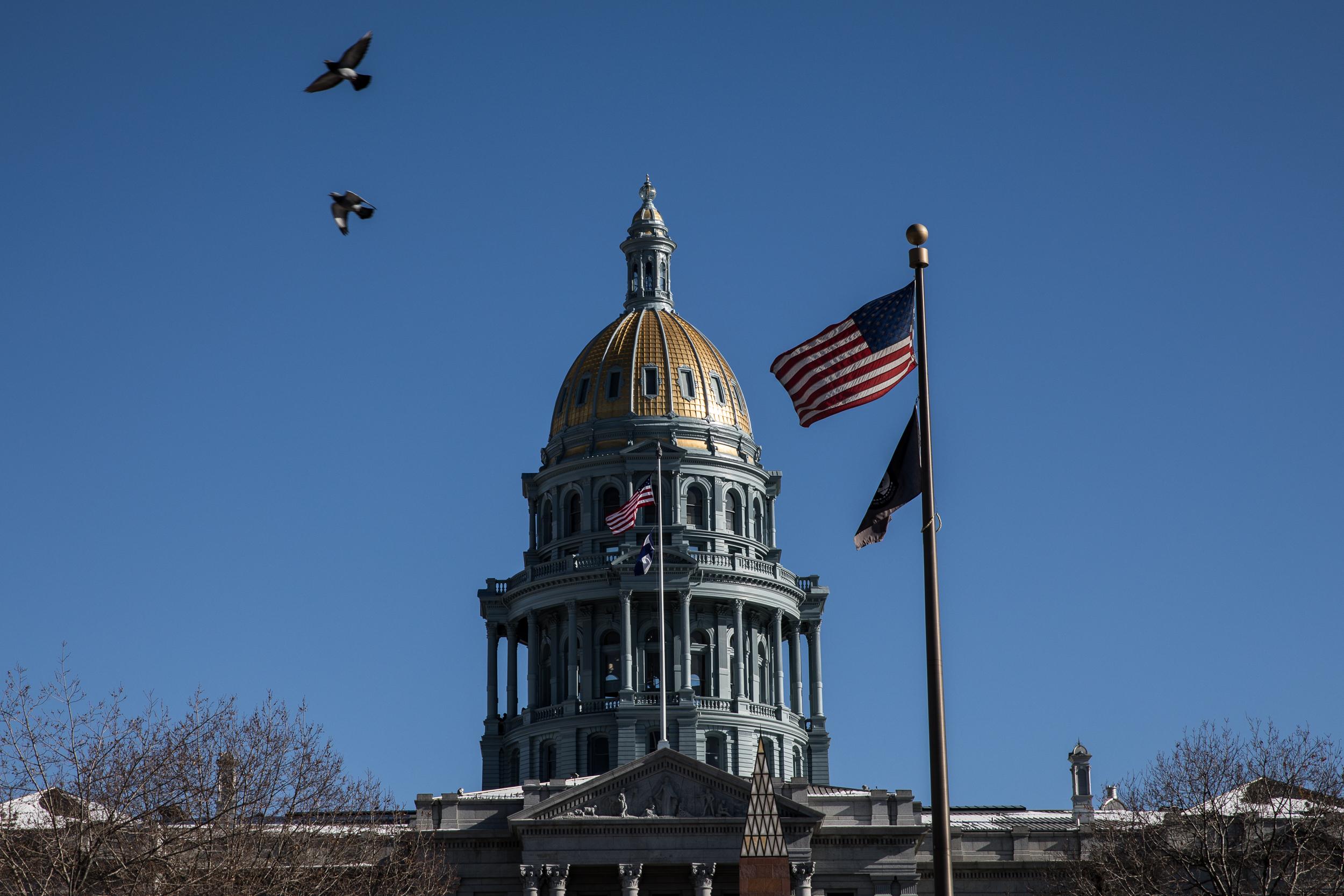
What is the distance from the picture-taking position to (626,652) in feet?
326

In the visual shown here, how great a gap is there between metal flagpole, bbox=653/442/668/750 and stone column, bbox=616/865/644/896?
601 centimetres

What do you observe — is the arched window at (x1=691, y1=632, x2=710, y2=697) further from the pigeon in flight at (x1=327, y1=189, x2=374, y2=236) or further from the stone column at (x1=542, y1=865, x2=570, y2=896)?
the pigeon in flight at (x1=327, y1=189, x2=374, y2=236)

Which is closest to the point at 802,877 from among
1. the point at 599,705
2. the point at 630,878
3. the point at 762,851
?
the point at 630,878

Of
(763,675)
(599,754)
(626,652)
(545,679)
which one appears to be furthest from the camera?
(763,675)

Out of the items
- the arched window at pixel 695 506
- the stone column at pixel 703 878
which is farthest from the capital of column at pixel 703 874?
the arched window at pixel 695 506

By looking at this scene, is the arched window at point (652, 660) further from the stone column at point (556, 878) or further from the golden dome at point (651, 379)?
the stone column at point (556, 878)

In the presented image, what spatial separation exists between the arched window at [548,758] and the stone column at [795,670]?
12.3m

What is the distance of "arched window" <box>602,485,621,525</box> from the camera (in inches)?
4190

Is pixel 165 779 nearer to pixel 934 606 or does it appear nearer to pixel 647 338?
pixel 934 606

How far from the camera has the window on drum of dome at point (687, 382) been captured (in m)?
108

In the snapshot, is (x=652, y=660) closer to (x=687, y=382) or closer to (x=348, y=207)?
(x=687, y=382)

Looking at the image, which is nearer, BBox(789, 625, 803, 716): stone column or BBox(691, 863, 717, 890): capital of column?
BBox(691, 863, 717, 890): capital of column

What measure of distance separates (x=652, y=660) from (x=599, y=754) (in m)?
5.60

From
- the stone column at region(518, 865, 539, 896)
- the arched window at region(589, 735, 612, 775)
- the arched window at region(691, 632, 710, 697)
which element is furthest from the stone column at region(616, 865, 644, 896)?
the arched window at region(691, 632, 710, 697)
